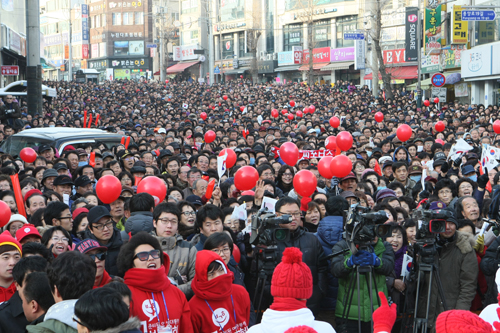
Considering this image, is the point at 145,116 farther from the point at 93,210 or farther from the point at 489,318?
the point at 489,318

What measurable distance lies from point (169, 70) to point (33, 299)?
2620 inches

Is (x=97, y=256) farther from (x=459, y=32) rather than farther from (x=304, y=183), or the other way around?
(x=459, y=32)

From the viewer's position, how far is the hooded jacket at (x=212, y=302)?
3779mm

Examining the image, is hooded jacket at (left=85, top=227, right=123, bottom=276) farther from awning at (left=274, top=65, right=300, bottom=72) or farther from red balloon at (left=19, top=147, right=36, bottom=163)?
awning at (left=274, top=65, right=300, bottom=72)

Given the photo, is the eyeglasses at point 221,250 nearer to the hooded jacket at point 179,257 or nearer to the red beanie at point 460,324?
the hooded jacket at point 179,257

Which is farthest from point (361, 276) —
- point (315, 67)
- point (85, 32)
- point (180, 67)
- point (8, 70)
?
point (85, 32)

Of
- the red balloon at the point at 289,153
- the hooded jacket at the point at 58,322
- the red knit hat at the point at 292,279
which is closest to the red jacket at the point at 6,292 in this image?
the hooded jacket at the point at 58,322

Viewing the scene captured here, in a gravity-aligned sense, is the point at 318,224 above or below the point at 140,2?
below

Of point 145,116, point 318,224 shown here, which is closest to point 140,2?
point 145,116

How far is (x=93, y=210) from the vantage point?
15.9ft

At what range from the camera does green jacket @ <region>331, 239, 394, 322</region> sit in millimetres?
4527

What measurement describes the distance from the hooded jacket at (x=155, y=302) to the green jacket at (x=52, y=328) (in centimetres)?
58

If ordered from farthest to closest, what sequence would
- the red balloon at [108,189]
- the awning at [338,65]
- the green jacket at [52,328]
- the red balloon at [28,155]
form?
the awning at [338,65]
the red balloon at [28,155]
the red balloon at [108,189]
the green jacket at [52,328]

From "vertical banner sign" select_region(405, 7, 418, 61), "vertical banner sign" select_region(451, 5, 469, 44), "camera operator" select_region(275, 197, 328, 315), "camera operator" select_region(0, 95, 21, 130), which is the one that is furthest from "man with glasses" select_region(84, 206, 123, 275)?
"vertical banner sign" select_region(405, 7, 418, 61)
